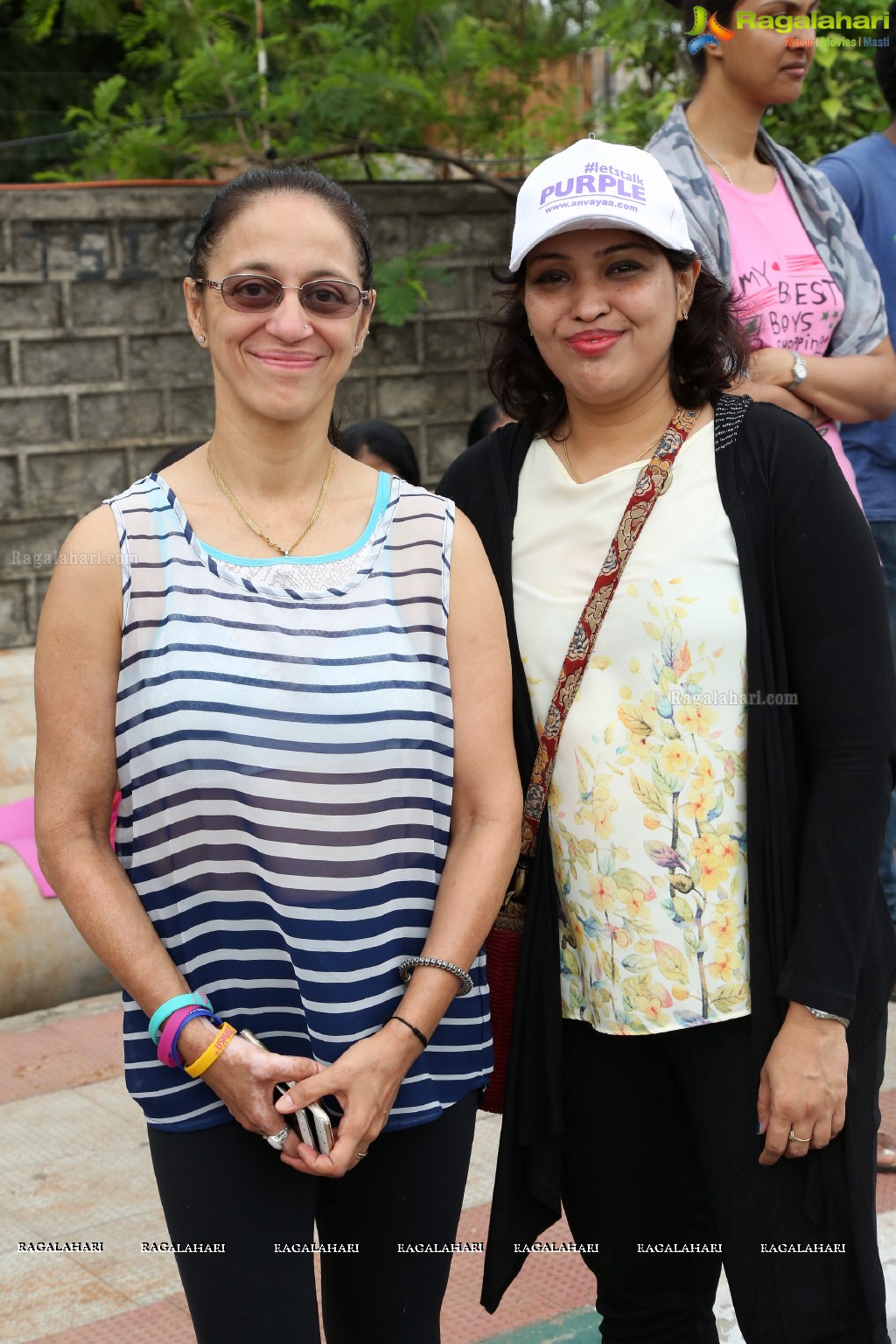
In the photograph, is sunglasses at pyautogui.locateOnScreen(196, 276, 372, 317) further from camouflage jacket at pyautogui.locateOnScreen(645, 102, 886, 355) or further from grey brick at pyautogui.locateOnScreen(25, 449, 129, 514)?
grey brick at pyautogui.locateOnScreen(25, 449, 129, 514)

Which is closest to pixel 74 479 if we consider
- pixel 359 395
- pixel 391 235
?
pixel 359 395

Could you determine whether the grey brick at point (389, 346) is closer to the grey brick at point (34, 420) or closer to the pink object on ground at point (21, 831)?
the grey brick at point (34, 420)

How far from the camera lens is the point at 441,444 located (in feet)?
27.2

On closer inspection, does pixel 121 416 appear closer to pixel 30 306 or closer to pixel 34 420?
pixel 34 420

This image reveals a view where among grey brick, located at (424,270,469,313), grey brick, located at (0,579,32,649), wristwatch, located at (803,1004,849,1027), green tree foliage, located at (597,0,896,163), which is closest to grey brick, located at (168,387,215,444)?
grey brick, located at (0,579,32,649)

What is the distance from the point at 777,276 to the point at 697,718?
4.22ft

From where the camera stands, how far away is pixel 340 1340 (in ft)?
7.07

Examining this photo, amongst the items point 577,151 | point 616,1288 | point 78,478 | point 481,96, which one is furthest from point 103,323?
point 616,1288

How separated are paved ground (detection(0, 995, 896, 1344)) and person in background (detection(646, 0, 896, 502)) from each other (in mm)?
1851

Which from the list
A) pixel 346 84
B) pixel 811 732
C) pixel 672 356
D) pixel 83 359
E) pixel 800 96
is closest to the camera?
pixel 811 732

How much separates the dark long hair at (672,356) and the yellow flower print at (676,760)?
0.53 meters

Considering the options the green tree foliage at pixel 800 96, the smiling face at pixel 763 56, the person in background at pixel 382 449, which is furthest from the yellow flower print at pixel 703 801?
the green tree foliage at pixel 800 96

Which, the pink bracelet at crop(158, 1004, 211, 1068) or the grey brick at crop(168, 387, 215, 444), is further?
the grey brick at crop(168, 387, 215, 444)

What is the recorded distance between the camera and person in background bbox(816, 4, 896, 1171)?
382 cm
